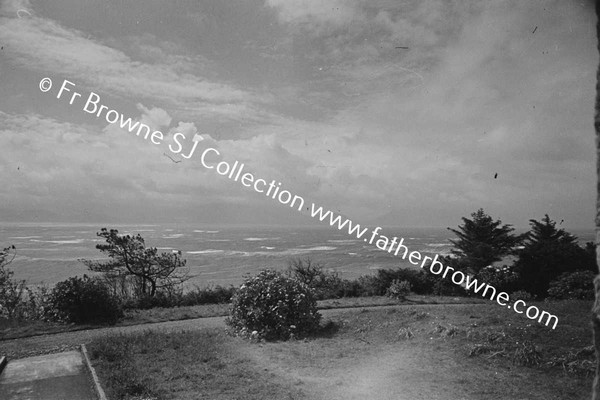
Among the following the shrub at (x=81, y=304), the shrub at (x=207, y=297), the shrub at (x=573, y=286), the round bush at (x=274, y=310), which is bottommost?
the shrub at (x=81, y=304)

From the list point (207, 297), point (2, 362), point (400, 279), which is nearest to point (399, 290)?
point (400, 279)

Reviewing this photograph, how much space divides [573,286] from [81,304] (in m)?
16.7

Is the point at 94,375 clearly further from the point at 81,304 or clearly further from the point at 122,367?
the point at 81,304

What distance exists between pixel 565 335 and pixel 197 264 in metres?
46.0

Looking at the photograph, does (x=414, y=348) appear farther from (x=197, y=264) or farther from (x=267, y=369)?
(x=197, y=264)

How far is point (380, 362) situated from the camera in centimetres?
747

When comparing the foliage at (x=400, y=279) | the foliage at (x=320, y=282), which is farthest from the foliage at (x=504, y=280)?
the foliage at (x=320, y=282)

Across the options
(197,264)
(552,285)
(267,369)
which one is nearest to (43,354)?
(267,369)

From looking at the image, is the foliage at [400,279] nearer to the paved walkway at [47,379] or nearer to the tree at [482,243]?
the tree at [482,243]

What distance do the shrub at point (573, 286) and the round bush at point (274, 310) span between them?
9.99 m

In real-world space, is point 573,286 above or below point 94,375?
above

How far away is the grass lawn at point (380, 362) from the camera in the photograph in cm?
607

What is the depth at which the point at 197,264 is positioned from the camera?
50062 millimetres

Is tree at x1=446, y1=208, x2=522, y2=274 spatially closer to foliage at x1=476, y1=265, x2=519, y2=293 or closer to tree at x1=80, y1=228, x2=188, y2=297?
foliage at x1=476, y1=265, x2=519, y2=293
